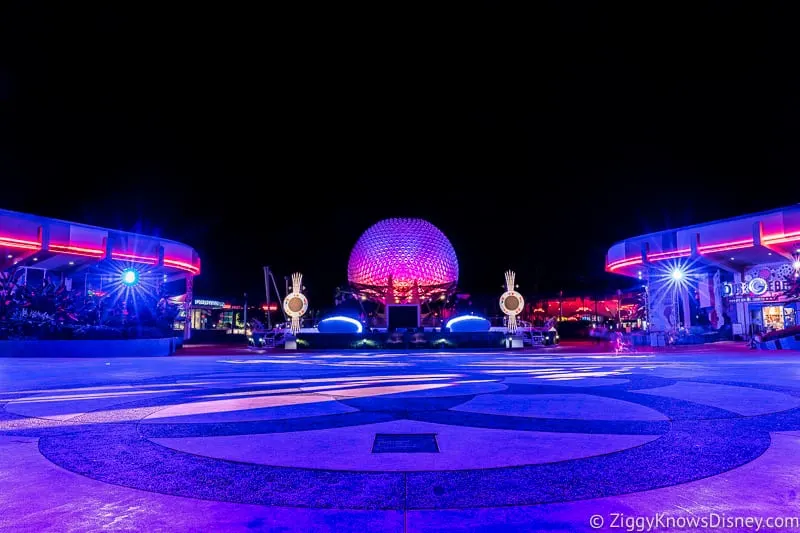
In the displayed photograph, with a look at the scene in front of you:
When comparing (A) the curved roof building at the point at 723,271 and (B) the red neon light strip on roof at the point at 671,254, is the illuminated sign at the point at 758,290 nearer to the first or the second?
(A) the curved roof building at the point at 723,271

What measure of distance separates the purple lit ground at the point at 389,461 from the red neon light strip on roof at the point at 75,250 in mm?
36555

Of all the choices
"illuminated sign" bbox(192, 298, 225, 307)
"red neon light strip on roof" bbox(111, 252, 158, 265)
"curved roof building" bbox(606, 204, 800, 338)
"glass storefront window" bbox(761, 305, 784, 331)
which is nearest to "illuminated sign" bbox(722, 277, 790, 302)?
"curved roof building" bbox(606, 204, 800, 338)

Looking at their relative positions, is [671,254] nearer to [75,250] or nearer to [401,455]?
[401,455]

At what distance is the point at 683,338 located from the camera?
133 ft

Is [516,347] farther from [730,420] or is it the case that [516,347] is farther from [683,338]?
[730,420]

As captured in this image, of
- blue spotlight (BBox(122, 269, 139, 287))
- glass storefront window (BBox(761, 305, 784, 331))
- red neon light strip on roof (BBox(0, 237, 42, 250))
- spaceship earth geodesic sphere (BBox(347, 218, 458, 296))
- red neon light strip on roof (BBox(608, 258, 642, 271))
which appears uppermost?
spaceship earth geodesic sphere (BBox(347, 218, 458, 296))

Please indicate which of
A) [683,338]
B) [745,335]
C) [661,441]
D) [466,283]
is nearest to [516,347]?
[683,338]

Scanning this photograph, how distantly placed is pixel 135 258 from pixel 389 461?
48051mm

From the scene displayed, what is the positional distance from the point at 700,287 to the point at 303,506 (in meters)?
59.9

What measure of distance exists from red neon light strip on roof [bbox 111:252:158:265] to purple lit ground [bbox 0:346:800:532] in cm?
3983

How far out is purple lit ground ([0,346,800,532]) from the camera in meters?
3.33

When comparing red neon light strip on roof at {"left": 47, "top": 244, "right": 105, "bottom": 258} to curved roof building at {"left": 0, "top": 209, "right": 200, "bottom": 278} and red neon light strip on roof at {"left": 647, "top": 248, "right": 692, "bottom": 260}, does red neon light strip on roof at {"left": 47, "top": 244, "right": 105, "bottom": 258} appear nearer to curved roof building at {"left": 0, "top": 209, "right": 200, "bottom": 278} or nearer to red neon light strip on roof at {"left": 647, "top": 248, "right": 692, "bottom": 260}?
curved roof building at {"left": 0, "top": 209, "right": 200, "bottom": 278}

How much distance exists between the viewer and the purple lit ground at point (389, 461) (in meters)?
3.33

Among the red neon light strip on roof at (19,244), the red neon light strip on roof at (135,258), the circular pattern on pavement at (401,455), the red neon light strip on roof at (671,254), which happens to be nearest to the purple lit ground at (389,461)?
the circular pattern on pavement at (401,455)
